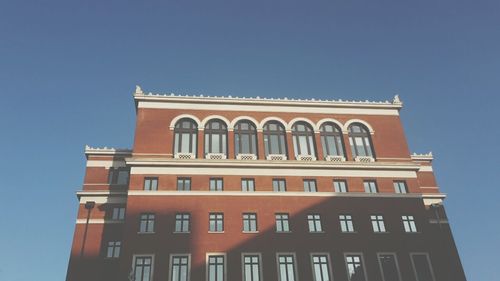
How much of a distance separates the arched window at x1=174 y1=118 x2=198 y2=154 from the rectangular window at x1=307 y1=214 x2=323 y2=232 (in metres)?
14.2

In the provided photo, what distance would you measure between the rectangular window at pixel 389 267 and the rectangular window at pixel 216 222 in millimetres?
15965

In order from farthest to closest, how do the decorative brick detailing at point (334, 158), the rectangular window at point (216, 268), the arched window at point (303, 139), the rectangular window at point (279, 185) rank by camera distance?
the arched window at point (303, 139), the decorative brick detailing at point (334, 158), the rectangular window at point (279, 185), the rectangular window at point (216, 268)

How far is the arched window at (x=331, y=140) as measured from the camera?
50.8 m

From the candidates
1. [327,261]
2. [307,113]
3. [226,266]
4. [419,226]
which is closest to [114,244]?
[226,266]

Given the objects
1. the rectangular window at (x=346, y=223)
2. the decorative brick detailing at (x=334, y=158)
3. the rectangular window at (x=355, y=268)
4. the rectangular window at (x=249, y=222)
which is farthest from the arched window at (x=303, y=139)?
the rectangular window at (x=355, y=268)

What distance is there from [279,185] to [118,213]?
18.4m

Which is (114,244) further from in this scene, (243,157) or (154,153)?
(243,157)

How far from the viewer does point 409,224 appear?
46.7 metres

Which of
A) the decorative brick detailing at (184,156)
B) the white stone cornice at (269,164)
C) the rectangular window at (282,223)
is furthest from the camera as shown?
the decorative brick detailing at (184,156)

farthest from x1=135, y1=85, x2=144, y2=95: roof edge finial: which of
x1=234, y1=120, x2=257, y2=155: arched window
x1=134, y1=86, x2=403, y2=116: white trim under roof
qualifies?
A: x1=234, y1=120, x2=257, y2=155: arched window

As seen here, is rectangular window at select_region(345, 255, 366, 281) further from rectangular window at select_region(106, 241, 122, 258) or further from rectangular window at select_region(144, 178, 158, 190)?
rectangular window at select_region(106, 241, 122, 258)

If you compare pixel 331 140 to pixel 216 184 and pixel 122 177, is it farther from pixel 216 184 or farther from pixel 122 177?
pixel 122 177

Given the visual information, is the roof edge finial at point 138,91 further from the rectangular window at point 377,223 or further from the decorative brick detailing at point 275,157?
the rectangular window at point 377,223

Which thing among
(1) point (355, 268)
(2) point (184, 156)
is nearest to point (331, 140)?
(1) point (355, 268)
